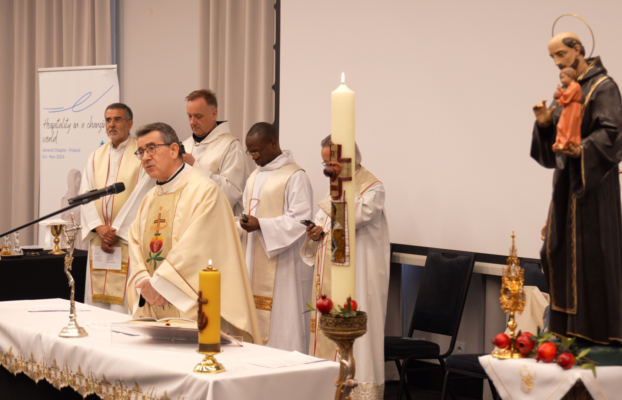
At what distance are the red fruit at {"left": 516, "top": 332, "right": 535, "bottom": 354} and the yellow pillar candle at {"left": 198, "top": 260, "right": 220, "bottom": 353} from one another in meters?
1.06

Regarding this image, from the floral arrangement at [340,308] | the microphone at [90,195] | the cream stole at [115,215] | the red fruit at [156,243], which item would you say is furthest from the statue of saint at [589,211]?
the cream stole at [115,215]

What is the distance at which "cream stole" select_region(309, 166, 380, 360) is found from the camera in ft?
16.9

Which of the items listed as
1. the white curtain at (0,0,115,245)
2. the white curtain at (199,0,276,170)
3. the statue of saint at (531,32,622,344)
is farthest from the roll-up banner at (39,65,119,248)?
the statue of saint at (531,32,622,344)

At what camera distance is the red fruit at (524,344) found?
251cm

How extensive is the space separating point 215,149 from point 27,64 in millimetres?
4991

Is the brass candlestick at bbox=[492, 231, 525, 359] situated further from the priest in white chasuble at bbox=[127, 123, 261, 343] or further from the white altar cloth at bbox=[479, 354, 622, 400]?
the priest in white chasuble at bbox=[127, 123, 261, 343]

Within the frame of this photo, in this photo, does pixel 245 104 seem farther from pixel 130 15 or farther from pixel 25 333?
pixel 25 333

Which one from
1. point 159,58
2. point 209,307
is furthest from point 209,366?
point 159,58

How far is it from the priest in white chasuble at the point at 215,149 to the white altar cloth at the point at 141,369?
2.63 m

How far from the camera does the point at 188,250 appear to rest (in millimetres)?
3689

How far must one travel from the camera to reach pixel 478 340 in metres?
5.41

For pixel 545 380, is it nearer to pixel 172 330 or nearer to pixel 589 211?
pixel 589 211

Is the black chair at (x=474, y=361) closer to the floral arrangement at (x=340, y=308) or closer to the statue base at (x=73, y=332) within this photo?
the statue base at (x=73, y=332)

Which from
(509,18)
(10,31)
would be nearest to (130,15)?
(10,31)
